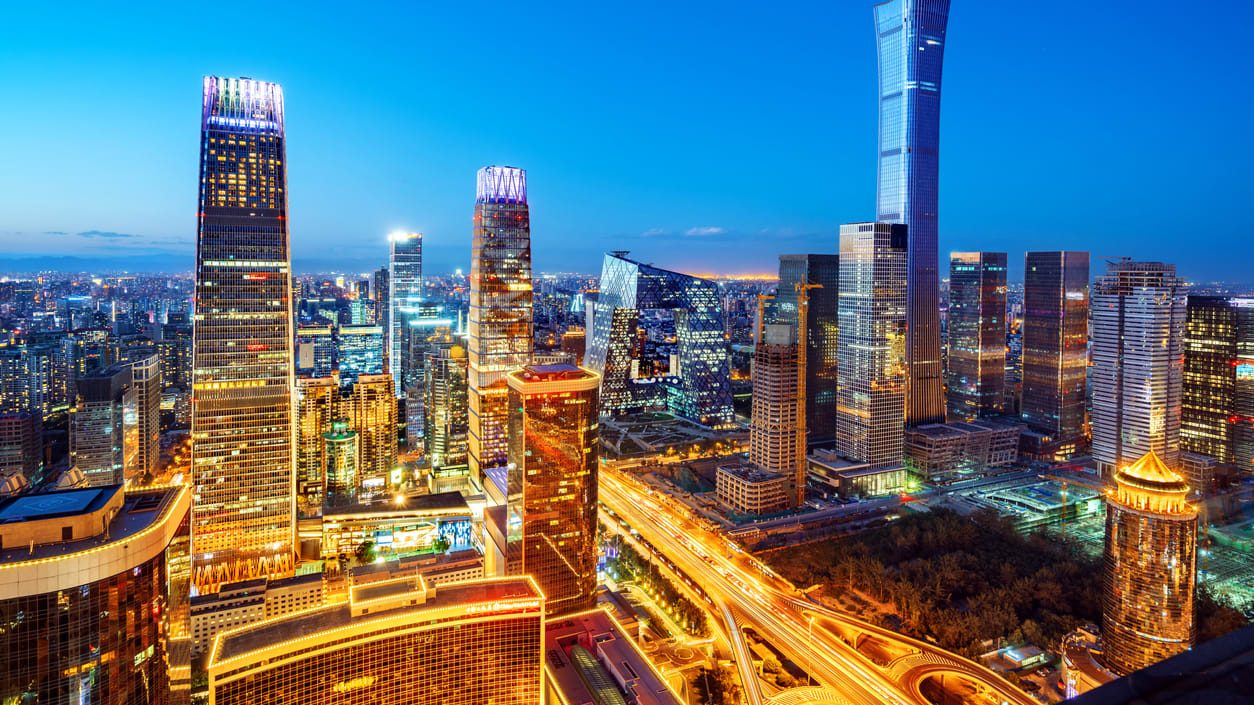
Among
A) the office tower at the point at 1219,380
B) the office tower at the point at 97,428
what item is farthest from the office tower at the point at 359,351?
the office tower at the point at 1219,380

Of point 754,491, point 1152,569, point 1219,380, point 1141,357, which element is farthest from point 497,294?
point 1219,380

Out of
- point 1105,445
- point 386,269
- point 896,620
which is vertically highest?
point 386,269

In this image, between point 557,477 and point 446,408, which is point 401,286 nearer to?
point 446,408

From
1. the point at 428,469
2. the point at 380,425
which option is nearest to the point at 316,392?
the point at 380,425

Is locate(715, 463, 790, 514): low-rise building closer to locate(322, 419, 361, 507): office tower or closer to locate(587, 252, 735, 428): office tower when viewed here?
locate(587, 252, 735, 428): office tower

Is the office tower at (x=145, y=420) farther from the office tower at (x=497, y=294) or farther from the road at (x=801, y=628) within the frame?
the road at (x=801, y=628)

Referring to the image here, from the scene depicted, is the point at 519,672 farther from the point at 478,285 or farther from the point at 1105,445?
the point at 1105,445
